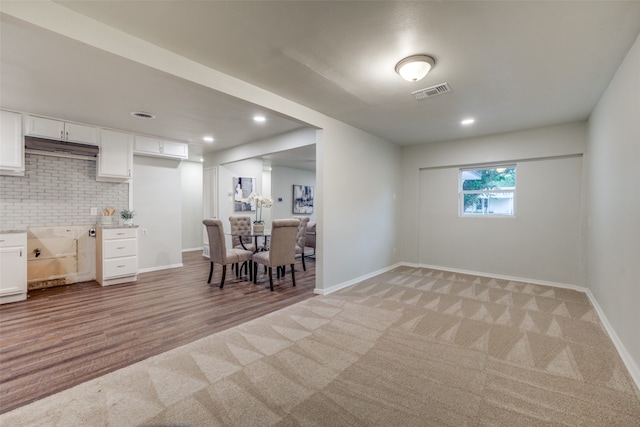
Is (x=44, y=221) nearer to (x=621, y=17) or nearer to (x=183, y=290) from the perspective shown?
(x=183, y=290)

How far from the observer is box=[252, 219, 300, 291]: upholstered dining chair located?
411 cm

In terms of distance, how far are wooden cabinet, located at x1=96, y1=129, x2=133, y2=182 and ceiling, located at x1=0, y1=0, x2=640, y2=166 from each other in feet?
1.83

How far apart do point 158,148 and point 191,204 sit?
287 cm

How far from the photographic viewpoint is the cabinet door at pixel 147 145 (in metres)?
5.03

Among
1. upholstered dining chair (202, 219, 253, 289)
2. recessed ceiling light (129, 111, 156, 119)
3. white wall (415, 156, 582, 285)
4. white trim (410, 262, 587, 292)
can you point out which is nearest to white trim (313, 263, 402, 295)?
white trim (410, 262, 587, 292)

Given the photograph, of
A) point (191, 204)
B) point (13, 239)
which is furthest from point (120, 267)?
point (191, 204)

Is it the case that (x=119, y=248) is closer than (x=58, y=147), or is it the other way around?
(x=58, y=147)

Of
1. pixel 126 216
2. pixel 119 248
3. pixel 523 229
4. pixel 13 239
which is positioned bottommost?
pixel 119 248

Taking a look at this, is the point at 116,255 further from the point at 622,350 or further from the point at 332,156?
the point at 622,350

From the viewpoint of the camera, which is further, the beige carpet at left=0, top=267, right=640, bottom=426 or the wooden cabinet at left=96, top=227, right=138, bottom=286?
the wooden cabinet at left=96, top=227, right=138, bottom=286

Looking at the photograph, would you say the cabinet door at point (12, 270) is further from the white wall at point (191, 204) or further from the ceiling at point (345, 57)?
the white wall at point (191, 204)

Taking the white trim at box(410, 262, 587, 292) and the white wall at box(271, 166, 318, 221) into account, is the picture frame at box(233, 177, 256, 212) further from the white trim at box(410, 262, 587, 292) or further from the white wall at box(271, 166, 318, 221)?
the white trim at box(410, 262, 587, 292)

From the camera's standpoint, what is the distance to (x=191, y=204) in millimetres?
7914

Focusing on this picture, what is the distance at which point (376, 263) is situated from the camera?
5184mm
